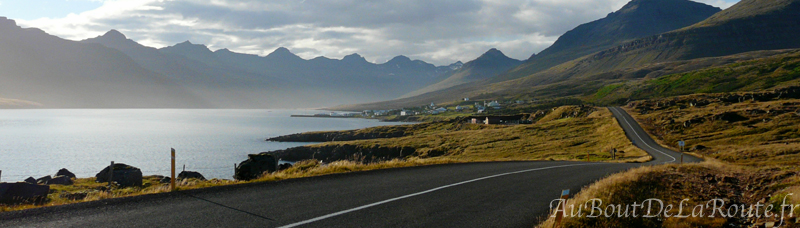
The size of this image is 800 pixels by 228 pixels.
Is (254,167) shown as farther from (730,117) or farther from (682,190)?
(730,117)

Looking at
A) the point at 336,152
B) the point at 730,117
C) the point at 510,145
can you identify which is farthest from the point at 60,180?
the point at 730,117

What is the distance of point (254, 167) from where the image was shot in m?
19.8

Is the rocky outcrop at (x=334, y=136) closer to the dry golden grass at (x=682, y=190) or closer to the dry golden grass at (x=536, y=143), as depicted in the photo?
the dry golden grass at (x=536, y=143)

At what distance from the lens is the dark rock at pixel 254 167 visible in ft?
61.6

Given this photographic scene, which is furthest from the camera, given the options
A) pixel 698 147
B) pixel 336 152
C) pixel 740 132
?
pixel 336 152

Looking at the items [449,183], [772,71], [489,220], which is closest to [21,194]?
Answer: [449,183]

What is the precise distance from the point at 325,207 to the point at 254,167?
427 inches

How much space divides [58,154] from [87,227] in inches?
3904

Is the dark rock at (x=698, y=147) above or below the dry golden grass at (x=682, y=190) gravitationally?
below

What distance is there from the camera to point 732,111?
76062 millimetres

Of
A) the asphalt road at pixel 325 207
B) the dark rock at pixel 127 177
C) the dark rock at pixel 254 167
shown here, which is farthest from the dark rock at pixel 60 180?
the asphalt road at pixel 325 207

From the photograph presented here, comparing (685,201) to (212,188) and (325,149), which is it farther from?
(325,149)

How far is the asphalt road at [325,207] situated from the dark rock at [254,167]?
5530 mm

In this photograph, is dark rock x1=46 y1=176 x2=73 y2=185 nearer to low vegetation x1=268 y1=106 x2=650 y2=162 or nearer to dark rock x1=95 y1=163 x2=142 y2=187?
dark rock x1=95 y1=163 x2=142 y2=187
